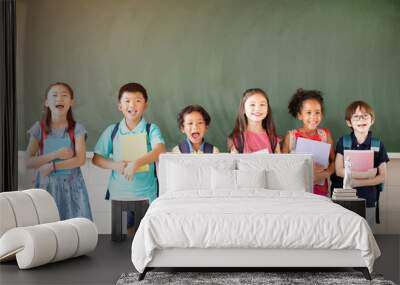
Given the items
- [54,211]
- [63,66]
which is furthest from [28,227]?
[63,66]

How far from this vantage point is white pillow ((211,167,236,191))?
7723 millimetres

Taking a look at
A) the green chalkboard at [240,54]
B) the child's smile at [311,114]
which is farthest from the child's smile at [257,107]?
the child's smile at [311,114]

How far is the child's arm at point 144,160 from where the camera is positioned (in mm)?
8852

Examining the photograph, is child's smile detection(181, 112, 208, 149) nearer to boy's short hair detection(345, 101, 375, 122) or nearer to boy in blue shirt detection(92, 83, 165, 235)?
boy in blue shirt detection(92, 83, 165, 235)

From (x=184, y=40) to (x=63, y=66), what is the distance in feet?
4.79

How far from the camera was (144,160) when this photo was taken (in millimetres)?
8859

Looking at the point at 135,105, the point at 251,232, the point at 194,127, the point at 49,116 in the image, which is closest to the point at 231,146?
the point at 194,127

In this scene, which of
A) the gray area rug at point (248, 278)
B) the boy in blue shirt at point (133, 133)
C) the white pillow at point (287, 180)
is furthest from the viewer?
the boy in blue shirt at point (133, 133)

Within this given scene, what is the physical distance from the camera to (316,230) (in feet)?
19.3

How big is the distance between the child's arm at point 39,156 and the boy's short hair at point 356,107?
327 cm

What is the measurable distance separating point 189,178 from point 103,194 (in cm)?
150

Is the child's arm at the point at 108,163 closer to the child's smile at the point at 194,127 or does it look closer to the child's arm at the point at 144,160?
the child's arm at the point at 144,160

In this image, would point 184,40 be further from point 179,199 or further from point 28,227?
point 28,227

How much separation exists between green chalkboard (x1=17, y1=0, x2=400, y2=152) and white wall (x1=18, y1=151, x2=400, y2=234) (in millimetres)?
454
